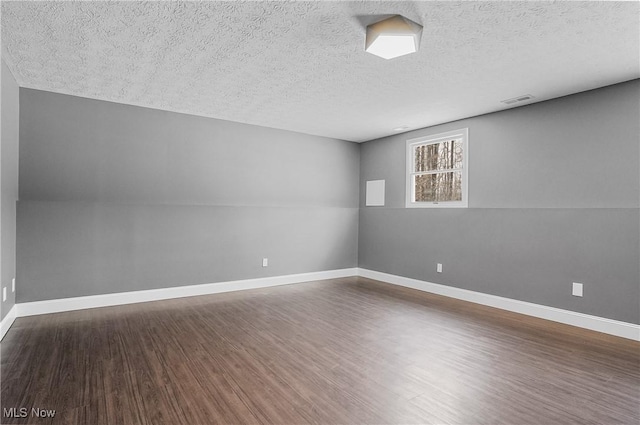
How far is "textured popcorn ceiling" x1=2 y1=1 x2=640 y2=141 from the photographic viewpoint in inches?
90.0

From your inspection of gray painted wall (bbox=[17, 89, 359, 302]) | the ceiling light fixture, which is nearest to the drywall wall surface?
gray painted wall (bbox=[17, 89, 359, 302])

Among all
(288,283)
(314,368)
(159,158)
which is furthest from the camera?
(288,283)

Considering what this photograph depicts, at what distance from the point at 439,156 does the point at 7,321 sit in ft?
18.3

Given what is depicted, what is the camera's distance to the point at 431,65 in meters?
3.11

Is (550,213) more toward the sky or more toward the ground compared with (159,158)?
more toward the ground

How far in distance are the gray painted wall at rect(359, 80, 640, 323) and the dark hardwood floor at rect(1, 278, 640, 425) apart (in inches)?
21.3

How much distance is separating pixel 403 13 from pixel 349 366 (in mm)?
2575

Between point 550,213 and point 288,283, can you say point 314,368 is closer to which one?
point 288,283

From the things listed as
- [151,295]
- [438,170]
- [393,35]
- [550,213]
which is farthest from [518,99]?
[151,295]

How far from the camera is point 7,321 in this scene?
3.25 meters

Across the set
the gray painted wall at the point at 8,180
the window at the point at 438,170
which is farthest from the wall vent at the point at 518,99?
the gray painted wall at the point at 8,180

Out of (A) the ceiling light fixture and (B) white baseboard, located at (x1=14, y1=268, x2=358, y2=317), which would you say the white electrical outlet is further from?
(B) white baseboard, located at (x1=14, y1=268, x2=358, y2=317)

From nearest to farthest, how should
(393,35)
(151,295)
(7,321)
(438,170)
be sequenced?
1. (393,35)
2. (7,321)
3. (151,295)
4. (438,170)

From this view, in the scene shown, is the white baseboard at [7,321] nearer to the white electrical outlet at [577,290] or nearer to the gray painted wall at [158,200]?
the gray painted wall at [158,200]
